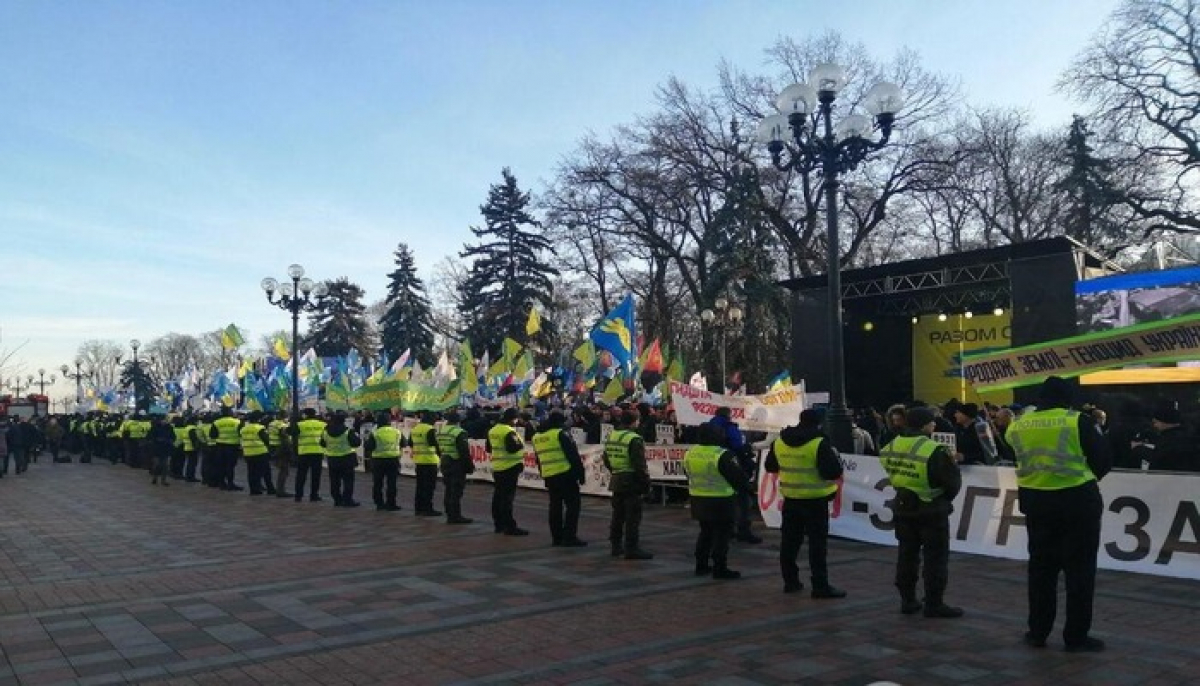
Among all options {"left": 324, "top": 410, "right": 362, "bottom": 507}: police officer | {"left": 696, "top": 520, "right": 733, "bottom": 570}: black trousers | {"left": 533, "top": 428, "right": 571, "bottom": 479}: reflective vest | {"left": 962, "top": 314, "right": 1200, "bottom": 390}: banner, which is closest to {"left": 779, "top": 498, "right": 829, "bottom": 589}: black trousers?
{"left": 696, "top": 520, "right": 733, "bottom": 570}: black trousers

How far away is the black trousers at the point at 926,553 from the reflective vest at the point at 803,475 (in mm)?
845

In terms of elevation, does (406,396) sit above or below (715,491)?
above

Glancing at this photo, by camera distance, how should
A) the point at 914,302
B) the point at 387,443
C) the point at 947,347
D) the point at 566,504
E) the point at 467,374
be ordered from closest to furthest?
the point at 566,504, the point at 387,443, the point at 914,302, the point at 947,347, the point at 467,374

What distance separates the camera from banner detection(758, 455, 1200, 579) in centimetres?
873

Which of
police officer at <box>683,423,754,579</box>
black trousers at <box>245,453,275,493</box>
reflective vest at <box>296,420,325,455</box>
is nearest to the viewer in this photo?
police officer at <box>683,423,754,579</box>

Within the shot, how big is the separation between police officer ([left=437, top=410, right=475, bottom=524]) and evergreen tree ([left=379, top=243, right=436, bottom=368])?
46.7 metres

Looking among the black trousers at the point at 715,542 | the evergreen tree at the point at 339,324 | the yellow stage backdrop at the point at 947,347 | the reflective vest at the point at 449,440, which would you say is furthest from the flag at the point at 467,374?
the evergreen tree at the point at 339,324

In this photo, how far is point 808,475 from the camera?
827 cm

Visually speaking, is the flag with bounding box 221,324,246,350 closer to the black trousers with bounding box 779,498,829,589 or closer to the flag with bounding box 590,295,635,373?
the flag with bounding box 590,295,635,373

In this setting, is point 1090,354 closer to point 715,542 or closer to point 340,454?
point 715,542

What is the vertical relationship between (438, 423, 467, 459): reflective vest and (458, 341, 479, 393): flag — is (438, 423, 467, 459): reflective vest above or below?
below

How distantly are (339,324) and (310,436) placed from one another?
53.5 m

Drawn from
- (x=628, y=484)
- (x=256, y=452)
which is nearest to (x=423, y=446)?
(x=628, y=484)

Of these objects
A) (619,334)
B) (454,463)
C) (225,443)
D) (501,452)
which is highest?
(619,334)
